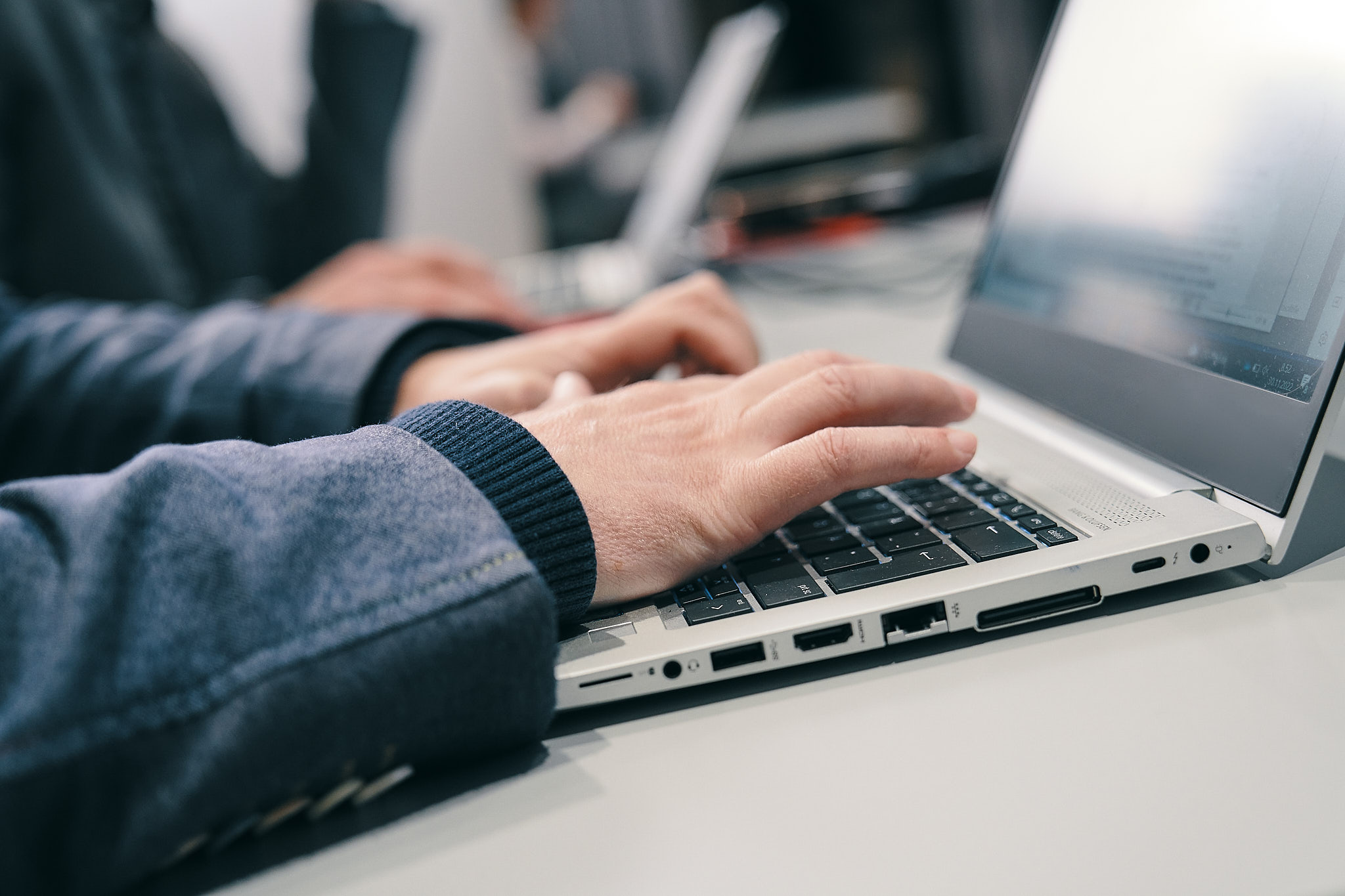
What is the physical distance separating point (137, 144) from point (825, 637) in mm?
1327

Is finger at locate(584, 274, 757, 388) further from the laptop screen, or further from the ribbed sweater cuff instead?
the ribbed sweater cuff

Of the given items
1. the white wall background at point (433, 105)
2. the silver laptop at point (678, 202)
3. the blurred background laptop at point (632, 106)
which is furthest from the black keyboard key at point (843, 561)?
the white wall background at point (433, 105)

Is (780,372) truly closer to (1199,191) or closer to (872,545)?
(872,545)

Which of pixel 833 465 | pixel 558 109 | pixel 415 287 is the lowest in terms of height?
pixel 415 287

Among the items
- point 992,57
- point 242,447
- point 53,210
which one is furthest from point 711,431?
point 992,57

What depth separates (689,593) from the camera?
41 cm

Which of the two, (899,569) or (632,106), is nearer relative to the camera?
(899,569)

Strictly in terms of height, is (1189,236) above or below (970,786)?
above

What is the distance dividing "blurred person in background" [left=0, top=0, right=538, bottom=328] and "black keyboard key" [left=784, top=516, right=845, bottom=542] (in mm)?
531

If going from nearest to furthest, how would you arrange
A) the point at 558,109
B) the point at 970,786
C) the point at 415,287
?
the point at 970,786 → the point at 415,287 → the point at 558,109

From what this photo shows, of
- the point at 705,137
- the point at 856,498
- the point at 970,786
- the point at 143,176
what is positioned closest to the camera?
the point at 970,786

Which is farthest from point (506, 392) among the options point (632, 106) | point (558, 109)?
point (558, 109)

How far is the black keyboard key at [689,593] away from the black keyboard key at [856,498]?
0.11m

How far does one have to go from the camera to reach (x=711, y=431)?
48 cm
